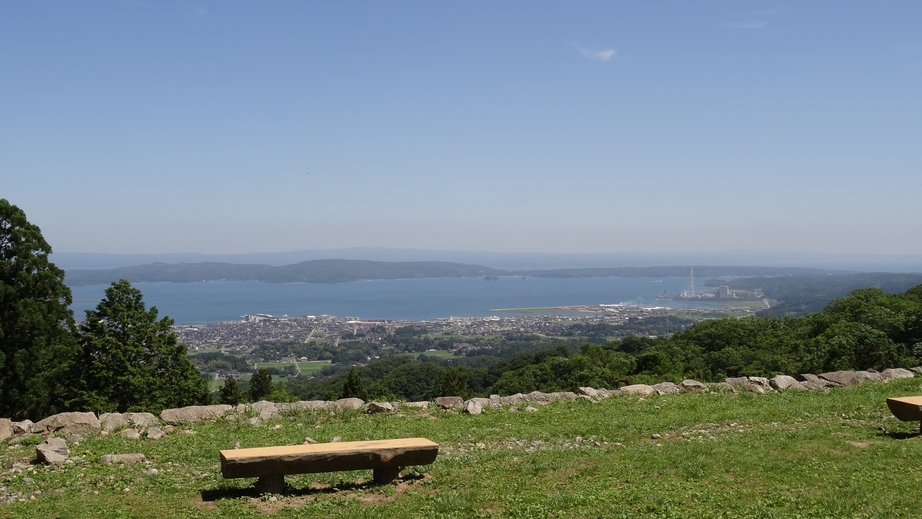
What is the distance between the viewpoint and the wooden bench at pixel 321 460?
6.94 m

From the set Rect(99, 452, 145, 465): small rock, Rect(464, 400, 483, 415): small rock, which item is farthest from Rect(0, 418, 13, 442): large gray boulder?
Rect(464, 400, 483, 415): small rock

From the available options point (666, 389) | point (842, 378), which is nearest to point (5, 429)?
point (666, 389)

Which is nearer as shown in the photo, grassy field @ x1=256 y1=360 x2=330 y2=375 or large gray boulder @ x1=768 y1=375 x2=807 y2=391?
→ large gray boulder @ x1=768 y1=375 x2=807 y2=391

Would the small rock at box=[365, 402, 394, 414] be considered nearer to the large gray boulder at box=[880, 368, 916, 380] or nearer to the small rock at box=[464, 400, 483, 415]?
the small rock at box=[464, 400, 483, 415]

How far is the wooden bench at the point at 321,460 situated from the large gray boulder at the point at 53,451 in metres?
3.17

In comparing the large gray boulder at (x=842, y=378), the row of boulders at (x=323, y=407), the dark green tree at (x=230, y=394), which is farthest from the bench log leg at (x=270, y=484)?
the dark green tree at (x=230, y=394)

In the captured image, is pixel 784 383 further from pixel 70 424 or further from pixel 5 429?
pixel 5 429

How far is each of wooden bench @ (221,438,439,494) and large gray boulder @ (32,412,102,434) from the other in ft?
16.5

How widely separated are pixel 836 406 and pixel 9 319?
63.9 ft

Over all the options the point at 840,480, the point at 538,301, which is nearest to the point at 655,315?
the point at 538,301

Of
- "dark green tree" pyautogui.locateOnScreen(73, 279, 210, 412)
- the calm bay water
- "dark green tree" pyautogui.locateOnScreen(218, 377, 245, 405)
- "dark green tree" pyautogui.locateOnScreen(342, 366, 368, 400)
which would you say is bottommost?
the calm bay water

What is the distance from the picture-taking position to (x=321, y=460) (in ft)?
23.4

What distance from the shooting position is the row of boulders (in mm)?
10758

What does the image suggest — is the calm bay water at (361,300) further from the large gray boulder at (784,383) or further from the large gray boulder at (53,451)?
the large gray boulder at (784,383)
